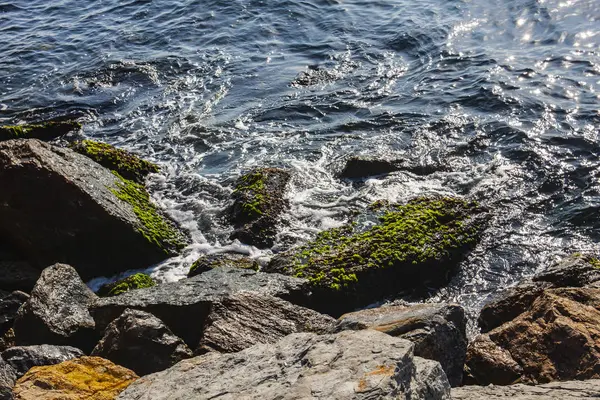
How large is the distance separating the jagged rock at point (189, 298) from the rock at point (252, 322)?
0.26m

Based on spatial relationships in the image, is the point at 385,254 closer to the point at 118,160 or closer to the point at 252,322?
the point at 252,322

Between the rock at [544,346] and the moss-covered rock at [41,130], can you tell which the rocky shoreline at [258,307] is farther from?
the moss-covered rock at [41,130]

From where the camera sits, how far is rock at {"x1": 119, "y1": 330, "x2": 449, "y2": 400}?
507 centimetres

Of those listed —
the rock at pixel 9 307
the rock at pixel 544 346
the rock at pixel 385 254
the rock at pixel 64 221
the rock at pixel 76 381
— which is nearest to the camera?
the rock at pixel 76 381

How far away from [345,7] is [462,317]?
1907cm

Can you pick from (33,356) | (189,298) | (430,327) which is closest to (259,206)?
(189,298)

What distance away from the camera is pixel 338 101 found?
1806cm

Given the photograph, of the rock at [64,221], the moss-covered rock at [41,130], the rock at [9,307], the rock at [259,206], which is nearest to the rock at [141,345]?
the rock at [9,307]

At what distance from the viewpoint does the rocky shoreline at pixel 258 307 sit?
5859mm

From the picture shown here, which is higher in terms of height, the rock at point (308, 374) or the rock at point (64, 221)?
the rock at point (308, 374)

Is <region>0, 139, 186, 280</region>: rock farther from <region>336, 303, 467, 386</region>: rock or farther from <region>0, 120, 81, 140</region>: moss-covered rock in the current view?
<region>336, 303, 467, 386</region>: rock

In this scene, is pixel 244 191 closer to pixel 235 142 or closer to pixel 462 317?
pixel 235 142

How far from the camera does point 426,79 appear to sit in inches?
752

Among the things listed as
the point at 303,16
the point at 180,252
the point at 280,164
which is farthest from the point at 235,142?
the point at 303,16
